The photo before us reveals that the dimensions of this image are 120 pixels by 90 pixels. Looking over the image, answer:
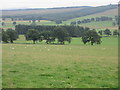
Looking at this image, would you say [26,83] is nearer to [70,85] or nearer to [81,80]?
[70,85]

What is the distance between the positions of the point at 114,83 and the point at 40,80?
4.08 m

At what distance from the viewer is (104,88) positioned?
35.7 feet

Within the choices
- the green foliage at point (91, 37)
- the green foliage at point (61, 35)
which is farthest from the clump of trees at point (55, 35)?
the green foliage at point (91, 37)

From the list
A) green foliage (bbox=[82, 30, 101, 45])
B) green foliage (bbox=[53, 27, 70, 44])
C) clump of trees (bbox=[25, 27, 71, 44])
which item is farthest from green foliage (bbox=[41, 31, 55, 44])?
green foliage (bbox=[82, 30, 101, 45])

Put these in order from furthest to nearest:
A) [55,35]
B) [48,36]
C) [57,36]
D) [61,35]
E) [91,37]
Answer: [48,36]
[55,35]
[57,36]
[61,35]
[91,37]

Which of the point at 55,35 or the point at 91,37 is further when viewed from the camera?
the point at 55,35

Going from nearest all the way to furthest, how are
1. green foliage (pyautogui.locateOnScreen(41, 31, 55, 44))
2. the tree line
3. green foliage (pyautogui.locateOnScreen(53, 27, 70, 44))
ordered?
the tree line < green foliage (pyautogui.locateOnScreen(53, 27, 70, 44)) < green foliage (pyautogui.locateOnScreen(41, 31, 55, 44))

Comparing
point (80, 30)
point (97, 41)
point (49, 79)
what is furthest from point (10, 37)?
point (49, 79)

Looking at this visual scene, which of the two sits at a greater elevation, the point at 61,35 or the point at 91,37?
the point at 61,35

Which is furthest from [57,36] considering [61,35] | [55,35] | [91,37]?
[91,37]

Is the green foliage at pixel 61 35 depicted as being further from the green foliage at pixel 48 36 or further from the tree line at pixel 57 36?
the green foliage at pixel 48 36

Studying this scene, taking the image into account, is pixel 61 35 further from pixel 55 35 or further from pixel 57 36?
pixel 55 35

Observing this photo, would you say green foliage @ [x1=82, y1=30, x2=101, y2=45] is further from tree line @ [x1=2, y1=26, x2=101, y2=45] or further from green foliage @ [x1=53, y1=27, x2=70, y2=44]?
green foliage @ [x1=53, y1=27, x2=70, y2=44]

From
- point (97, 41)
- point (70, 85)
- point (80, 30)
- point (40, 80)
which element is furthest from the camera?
point (80, 30)
